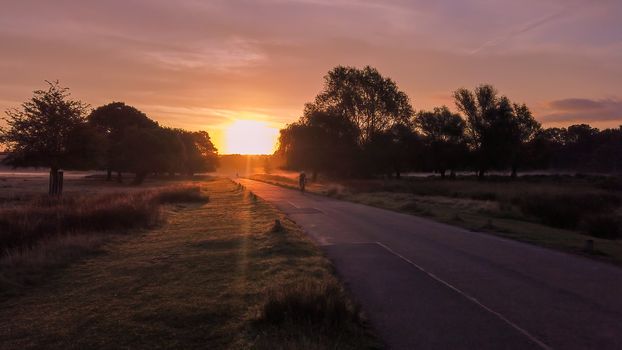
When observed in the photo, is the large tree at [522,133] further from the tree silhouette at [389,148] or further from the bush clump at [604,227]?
the bush clump at [604,227]

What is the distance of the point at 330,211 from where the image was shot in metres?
27.6

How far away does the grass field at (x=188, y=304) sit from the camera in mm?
6320

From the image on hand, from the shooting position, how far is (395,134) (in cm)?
6944

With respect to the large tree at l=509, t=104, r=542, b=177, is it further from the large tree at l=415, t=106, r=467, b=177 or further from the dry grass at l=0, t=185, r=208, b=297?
the dry grass at l=0, t=185, r=208, b=297

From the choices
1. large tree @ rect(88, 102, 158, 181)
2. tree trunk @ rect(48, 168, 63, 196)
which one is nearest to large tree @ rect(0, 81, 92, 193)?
tree trunk @ rect(48, 168, 63, 196)

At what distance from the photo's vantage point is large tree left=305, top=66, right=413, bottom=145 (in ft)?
225

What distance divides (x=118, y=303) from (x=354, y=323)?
12.8 ft

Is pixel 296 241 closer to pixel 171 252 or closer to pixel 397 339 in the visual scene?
pixel 171 252

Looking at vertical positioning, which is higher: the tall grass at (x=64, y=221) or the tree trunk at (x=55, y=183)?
the tree trunk at (x=55, y=183)

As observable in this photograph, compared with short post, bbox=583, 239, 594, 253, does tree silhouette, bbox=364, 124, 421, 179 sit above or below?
above

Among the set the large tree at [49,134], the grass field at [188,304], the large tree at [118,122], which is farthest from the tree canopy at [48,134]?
the large tree at [118,122]

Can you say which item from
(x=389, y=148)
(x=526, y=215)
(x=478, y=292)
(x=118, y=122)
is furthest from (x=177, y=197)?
(x=118, y=122)

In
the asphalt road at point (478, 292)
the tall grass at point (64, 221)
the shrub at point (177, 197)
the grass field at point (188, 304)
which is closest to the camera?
the grass field at point (188, 304)

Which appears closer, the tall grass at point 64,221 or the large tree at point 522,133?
the tall grass at point 64,221
